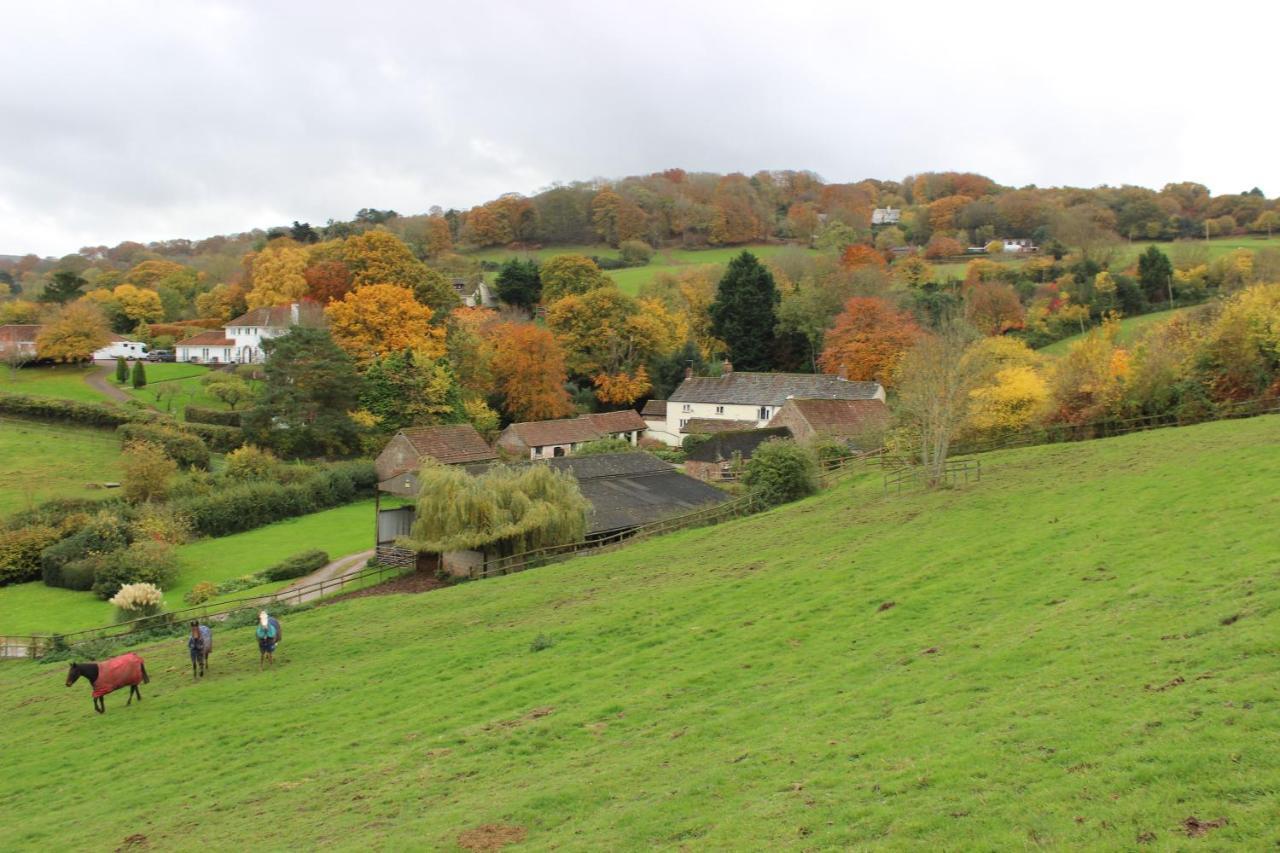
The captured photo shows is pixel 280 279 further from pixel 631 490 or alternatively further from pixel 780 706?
pixel 780 706

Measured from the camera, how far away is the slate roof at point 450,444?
57.4 meters

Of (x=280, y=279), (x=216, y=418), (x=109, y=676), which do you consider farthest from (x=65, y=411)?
(x=109, y=676)

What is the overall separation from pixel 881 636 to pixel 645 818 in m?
8.38

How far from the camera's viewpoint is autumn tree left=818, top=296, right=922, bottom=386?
6912cm

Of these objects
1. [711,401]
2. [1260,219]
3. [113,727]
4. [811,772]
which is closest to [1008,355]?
[711,401]

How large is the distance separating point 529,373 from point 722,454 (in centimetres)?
2263

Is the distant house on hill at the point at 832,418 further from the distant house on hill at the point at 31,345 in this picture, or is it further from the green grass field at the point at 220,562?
the distant house on hill at the point at 31,345

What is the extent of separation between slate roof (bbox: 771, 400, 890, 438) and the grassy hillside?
29.8 meters

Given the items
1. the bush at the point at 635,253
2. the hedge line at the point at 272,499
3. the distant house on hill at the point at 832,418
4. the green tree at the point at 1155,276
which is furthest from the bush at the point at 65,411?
the green tree at the point at 1155,276

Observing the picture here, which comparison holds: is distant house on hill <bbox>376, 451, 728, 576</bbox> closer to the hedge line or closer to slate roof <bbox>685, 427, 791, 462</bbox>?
slate roof <bbox>685, 427, 791, 462</bbox>

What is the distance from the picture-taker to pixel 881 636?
60.0 feet

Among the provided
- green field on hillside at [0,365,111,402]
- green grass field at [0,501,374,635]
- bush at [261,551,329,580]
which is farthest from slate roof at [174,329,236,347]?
bush at [261,551,329,580]

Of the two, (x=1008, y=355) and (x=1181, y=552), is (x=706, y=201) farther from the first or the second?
(x=1181, y=552)

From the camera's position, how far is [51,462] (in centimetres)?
5616
